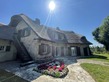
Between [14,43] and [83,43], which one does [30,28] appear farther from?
[83,43]

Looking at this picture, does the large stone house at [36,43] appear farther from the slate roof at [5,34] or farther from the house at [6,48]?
the house at [6,48]

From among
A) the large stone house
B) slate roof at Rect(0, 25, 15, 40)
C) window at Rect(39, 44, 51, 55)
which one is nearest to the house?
slate roof at Rect(0, 25, 15, 40)

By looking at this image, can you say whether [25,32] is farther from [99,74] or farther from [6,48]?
[99,74]

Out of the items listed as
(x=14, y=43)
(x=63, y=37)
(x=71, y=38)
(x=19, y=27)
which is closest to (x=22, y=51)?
(x=14, y=43)

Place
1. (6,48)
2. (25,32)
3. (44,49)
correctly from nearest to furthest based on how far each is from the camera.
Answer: (6,48) < (44,49) < (25,32)

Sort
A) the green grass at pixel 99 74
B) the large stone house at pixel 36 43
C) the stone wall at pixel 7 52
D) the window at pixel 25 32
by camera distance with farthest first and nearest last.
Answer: the window at pixel 25 32, the large stone house at pixel 36 43, the stone wall at pixel 7 52, the green grass at pixel 99 74

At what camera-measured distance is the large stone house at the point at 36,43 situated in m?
13.9

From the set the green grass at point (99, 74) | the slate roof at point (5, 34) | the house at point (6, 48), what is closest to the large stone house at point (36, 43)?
the slate roof at point (5, 34)

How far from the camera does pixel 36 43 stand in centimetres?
1391

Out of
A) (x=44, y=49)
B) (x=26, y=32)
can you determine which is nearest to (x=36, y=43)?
(x=44, y=49)

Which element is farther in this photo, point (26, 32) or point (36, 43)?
point (26, 32)

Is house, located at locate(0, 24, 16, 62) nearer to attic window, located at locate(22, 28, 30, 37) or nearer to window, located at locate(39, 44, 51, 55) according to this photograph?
attic window, located at locate(22, 28, 30, 37)

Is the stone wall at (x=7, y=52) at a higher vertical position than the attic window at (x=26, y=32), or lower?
lower

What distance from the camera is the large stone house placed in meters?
13.9
